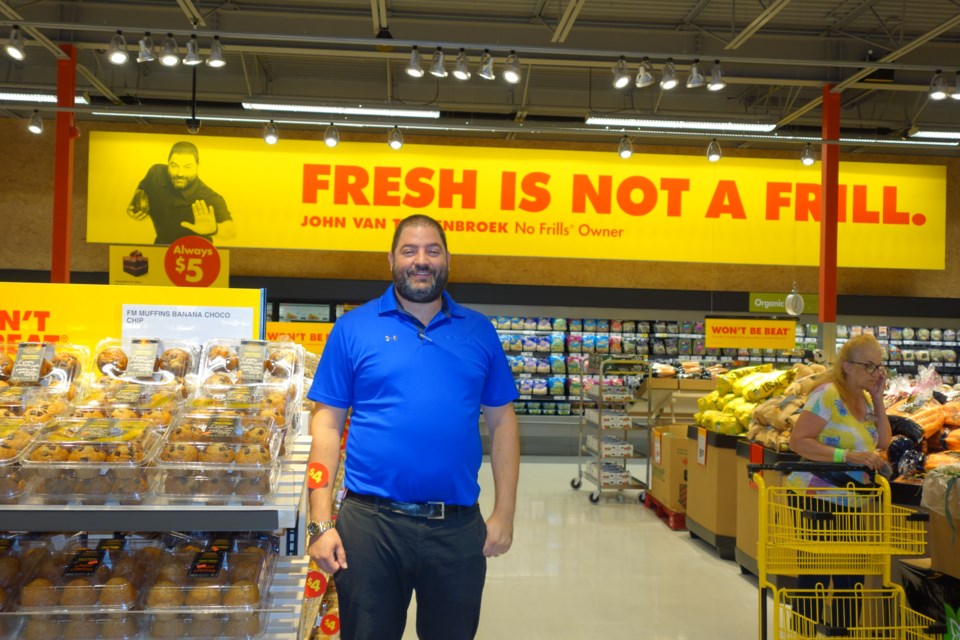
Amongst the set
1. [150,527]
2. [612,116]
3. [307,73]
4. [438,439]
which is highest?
[307,73]

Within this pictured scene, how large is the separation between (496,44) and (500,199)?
250 cm

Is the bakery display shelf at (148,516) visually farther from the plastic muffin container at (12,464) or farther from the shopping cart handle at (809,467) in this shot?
the shopping cart handle at (809,467)

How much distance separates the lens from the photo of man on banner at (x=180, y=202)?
9.91m

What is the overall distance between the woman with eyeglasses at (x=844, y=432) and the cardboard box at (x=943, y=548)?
0.32m

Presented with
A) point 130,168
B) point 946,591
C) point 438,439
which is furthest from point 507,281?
point 438,439

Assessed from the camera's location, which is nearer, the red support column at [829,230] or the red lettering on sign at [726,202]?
the red support column at [829,230]

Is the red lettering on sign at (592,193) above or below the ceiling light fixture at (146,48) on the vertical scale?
below

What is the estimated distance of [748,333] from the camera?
413 inches

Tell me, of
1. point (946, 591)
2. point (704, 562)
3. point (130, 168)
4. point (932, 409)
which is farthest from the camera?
point (130, 168)

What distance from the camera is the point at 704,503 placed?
6.79m

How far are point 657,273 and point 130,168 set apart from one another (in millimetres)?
7540

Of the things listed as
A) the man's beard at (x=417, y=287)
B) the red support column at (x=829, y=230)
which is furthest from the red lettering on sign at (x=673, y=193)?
the man's beard at (x=417, y=287)

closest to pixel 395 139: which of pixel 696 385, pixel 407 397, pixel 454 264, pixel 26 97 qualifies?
pixel 454 264

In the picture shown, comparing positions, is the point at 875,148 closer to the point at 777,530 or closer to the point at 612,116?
the point at 612,116
